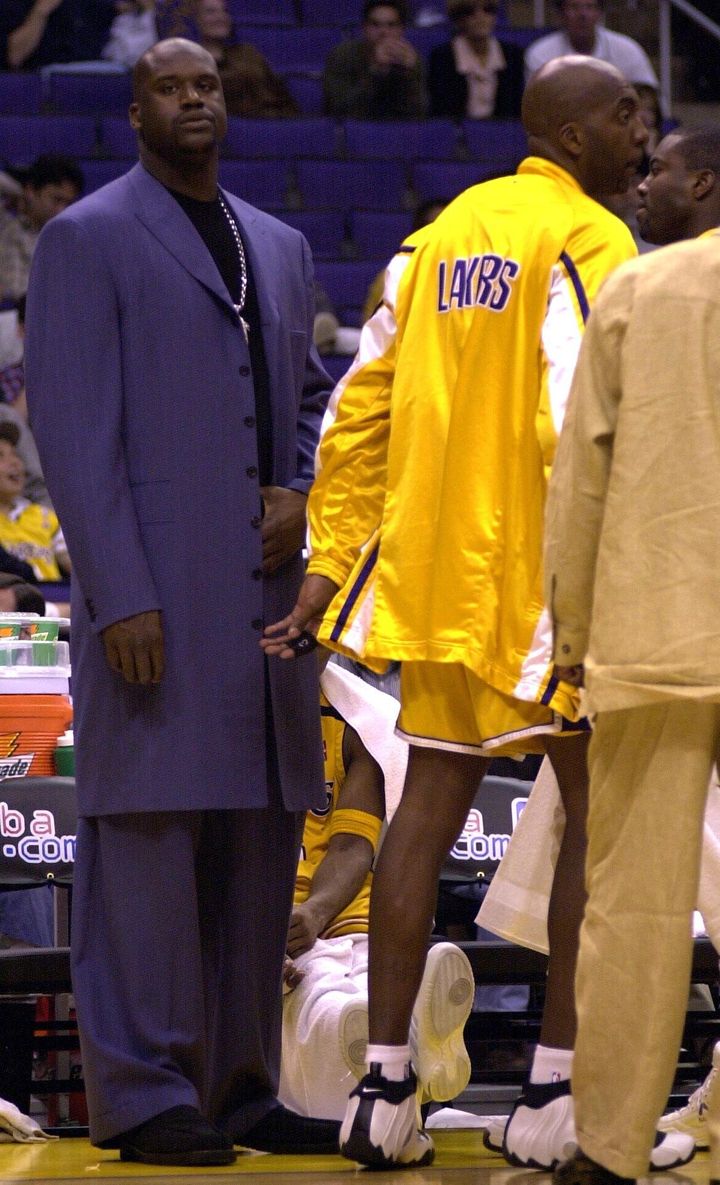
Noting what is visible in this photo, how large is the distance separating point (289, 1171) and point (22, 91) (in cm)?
735

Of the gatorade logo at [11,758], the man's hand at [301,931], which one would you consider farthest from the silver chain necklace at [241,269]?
the gatorade logo at [11,758]

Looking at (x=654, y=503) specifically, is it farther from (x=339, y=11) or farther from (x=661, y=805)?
(x=339, y=11)

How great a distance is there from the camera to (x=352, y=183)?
29.6 ft

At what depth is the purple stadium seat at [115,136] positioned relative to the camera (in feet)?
29.2

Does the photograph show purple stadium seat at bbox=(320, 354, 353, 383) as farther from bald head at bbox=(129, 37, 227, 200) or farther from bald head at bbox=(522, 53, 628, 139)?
bald head at bbox=(522, 53, 628, 139)

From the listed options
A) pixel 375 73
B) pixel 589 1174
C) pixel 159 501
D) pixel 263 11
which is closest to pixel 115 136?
pixel 375 73

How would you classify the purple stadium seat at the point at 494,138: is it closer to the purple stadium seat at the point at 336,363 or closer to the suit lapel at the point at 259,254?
the purple stadium seat at the point at 336,363

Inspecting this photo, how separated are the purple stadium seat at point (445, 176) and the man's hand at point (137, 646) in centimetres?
639

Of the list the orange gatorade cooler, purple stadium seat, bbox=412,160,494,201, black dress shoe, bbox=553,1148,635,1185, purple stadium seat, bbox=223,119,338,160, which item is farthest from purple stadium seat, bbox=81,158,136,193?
black dress shoe, bbox=553,1148,635,1185

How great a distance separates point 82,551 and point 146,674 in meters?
0.21

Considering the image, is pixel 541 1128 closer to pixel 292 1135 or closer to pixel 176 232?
pixel 292 1135

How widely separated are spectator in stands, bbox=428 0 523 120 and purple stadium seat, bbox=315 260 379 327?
1.34m

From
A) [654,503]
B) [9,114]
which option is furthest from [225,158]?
[654,503]

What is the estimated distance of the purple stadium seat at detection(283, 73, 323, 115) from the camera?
31.4 ft
